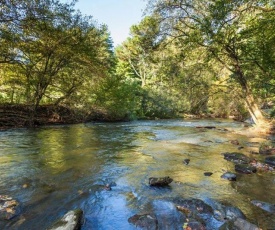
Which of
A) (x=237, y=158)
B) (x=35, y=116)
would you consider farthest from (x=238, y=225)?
(x=35, y=116)

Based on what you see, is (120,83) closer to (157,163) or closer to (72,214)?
(157,163)

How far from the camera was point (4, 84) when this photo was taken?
53.7 feet

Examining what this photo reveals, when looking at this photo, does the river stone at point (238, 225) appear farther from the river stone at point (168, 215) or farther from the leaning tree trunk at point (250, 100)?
the leaning tree trunk at point (250, 100)

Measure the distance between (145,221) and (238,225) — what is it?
4.51 feet

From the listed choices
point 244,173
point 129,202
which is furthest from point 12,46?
point 244,173

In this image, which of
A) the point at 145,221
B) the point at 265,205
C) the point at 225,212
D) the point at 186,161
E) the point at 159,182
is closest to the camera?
the point at 145,221

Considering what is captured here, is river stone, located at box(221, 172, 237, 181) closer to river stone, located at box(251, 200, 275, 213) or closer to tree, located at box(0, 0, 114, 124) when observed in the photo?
river stone, located at box(251, 200, 275, 213)

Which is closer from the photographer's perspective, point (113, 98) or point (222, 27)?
point (222, 27)

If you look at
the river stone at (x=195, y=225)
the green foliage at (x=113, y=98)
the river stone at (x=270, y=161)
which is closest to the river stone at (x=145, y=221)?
the river stone at (x=195, y=225)

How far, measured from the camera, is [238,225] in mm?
3529

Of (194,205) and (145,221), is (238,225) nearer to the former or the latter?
(194,205)

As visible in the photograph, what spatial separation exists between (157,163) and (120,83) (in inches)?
602

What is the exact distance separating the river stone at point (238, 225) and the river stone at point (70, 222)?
2.10 metres

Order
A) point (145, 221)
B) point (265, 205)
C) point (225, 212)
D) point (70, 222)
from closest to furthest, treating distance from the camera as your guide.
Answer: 1. point (70, 222)
2. point (145, 221)
3. point (225, 212)
4. point (265, 205)
